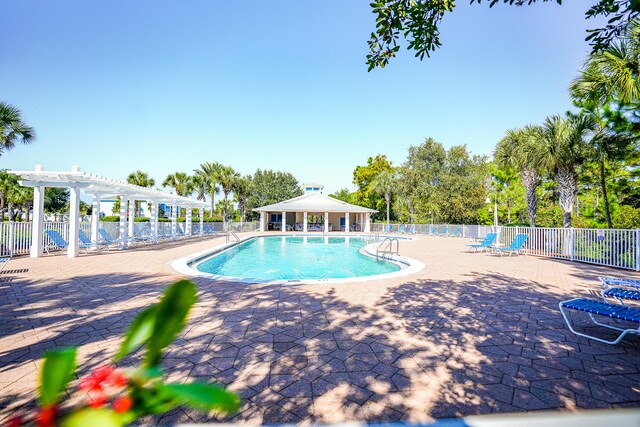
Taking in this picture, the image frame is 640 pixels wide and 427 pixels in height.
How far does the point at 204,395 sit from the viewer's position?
16.8 inches

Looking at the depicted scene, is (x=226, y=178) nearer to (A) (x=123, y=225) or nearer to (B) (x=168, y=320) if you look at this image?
(A) (x=123, y=225)

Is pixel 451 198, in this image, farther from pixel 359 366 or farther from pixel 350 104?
pixel 359 366

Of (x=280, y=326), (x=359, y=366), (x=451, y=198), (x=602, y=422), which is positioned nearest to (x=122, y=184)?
(x=280, y=326)

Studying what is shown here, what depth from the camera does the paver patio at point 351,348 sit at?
284 centimetres

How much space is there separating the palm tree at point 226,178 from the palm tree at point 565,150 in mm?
31956

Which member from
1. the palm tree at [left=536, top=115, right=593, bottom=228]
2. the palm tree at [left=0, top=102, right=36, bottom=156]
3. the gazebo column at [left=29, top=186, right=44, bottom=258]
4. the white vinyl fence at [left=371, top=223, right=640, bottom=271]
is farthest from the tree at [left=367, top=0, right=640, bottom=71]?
the palm tree at [left=0, top=102, right=36, bottom=156]

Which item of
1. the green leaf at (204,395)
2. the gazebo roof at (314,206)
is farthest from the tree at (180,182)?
the green leaf at (204,395)

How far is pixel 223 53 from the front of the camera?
15867 mm

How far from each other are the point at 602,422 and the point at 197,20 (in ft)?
49.7

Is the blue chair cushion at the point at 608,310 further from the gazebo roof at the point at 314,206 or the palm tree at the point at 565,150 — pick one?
the gazebo roof at the point at 314,206

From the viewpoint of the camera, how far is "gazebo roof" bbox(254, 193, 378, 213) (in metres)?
32.5

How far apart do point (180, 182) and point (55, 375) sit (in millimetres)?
41023

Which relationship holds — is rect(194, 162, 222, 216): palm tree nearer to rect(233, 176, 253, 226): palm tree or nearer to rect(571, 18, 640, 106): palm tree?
rect(233, 176, 253, 226): palm tree

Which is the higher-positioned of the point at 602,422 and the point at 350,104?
the point at 350,104
